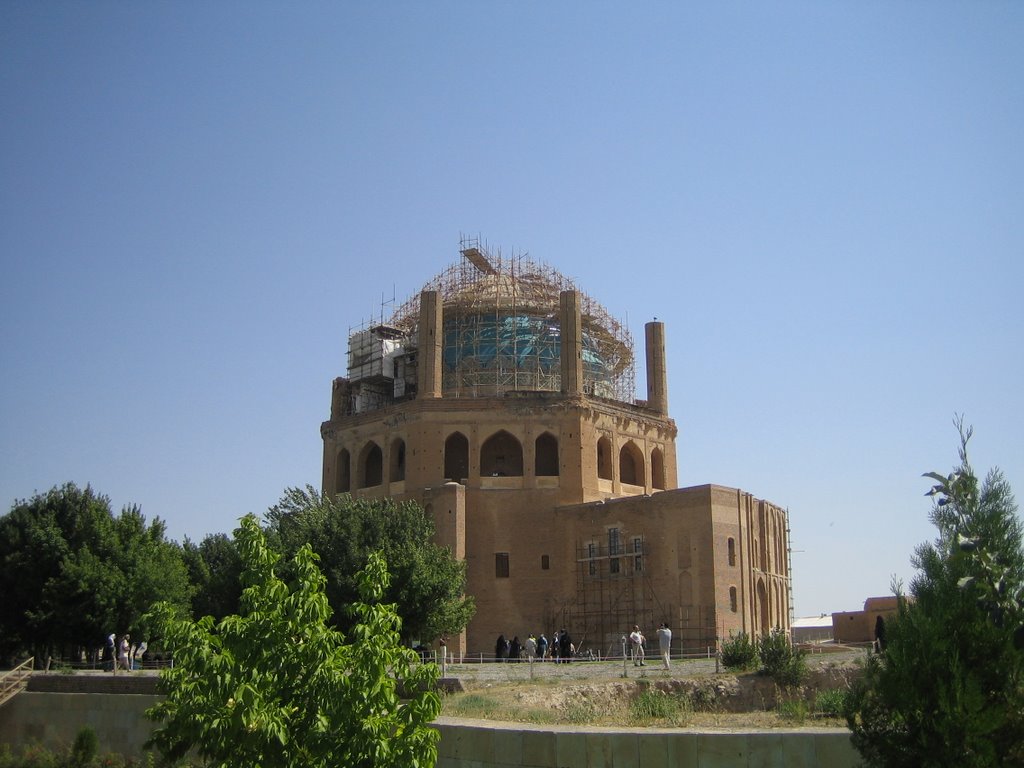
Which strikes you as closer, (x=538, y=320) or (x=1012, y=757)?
(x=1012, y=757)

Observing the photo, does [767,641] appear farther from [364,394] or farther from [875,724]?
[364,394]

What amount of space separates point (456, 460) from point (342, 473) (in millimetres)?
4761

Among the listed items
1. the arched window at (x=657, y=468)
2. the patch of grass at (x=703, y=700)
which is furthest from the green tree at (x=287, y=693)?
the arched window at (x=657, y=468)

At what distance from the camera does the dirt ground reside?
57.8 feet

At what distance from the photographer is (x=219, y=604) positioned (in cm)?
2747

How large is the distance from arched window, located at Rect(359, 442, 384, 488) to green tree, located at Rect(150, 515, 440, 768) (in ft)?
94.8

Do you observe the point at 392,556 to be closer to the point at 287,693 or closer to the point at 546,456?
the point at 546,456

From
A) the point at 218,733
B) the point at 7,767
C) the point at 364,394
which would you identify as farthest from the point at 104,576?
the point at 218,733

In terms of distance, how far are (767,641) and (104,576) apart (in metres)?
17.3

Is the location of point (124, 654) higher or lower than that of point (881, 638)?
lower

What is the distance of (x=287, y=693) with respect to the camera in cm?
898

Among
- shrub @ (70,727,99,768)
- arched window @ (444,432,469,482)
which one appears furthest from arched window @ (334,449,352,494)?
shrub @ (70,727,99,768)

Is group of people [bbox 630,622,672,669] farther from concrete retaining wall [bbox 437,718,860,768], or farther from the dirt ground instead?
concrete retaining wall [bbox 437,718,860,768]

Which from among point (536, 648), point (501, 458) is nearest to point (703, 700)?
point (536, 648)
